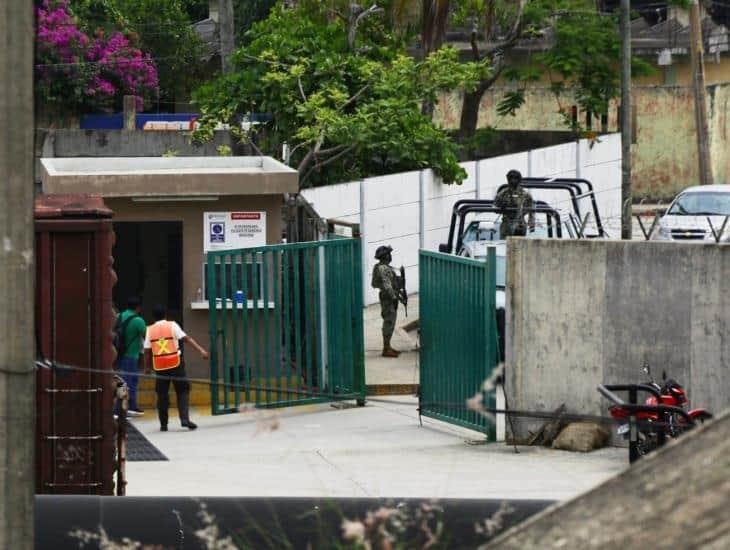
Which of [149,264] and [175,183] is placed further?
[149,264]

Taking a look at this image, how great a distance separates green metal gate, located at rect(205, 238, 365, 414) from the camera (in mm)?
16031

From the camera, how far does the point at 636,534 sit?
4406 mm

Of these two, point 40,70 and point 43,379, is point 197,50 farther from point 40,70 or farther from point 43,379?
point 43,379

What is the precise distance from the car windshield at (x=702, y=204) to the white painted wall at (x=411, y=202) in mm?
1232

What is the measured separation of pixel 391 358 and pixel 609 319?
5.80m

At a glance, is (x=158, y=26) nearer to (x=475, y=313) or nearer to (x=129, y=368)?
(x=129, y=368)

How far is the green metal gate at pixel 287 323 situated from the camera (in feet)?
52.6

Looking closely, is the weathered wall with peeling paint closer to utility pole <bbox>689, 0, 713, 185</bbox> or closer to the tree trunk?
utility pole <bbox>689, 0, 713, 185</bbox>

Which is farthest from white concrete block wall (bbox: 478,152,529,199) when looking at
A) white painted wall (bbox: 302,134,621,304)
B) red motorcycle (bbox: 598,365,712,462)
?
red motorcycle (bbox: 598,365,712,462)

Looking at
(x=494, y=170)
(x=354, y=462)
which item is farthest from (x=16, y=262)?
(x=494, y=170)

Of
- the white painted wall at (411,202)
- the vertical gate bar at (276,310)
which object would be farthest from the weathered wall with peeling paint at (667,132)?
the vertical gate bar at (276,310)

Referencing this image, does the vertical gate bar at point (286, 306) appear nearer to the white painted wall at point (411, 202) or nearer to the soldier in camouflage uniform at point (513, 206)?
the soldier in camouflage uniform at point (513, 206)

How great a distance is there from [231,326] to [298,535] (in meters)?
7.55

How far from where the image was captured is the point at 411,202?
24438mm
